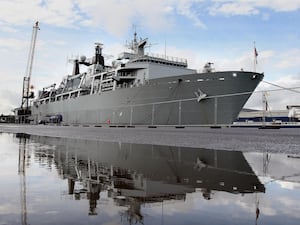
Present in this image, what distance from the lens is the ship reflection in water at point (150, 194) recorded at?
2182mm

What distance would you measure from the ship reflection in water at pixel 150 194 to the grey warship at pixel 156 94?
1168cm

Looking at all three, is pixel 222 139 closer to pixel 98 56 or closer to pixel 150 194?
pixel 150 194

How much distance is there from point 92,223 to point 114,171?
7.66 ft

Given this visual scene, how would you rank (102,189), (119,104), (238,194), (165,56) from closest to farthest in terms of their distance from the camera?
(238,194)
(102,189)
(119,104)
(165,56)

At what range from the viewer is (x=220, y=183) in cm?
343

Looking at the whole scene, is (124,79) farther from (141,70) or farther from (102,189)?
(102,189)

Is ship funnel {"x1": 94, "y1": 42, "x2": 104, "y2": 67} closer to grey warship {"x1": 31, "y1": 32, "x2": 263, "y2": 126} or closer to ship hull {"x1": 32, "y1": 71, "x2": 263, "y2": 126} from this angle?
grey warship {"x1": 31, "y1": 32, "x2": 263, "y2": 126}

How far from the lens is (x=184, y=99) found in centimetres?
2616

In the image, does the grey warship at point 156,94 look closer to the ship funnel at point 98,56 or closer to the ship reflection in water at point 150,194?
the ship funnel at point 98,56

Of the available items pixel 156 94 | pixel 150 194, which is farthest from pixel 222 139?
pixel 156 94

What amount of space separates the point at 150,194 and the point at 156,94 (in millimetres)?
25369

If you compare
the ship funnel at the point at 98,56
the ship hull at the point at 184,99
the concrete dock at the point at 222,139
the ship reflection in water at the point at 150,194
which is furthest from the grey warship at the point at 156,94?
the ship reflection in water at the point at 150,194

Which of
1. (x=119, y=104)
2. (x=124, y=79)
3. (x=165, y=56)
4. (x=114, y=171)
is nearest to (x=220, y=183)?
(x=114, y=171)

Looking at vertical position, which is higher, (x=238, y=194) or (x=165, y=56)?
(x=165, y=56)
